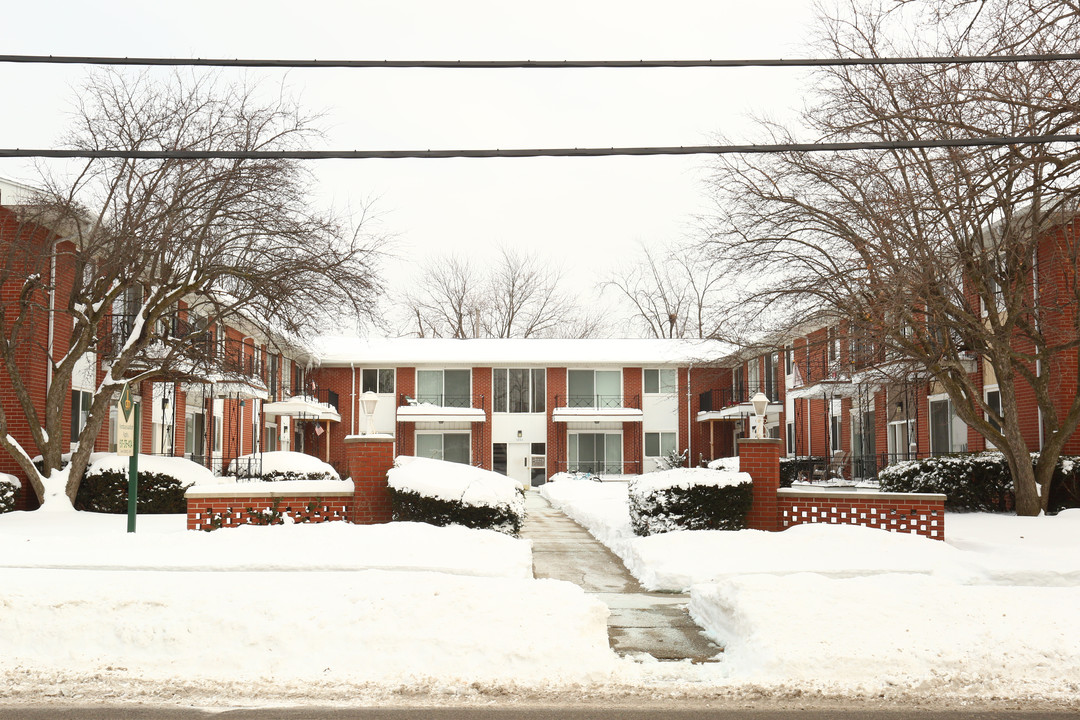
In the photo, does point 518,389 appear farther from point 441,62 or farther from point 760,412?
point 441,62

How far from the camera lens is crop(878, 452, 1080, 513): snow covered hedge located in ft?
61.1

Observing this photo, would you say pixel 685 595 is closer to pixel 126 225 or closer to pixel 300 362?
pixel 126 225

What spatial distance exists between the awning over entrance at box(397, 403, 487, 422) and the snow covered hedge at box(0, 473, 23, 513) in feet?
65.4

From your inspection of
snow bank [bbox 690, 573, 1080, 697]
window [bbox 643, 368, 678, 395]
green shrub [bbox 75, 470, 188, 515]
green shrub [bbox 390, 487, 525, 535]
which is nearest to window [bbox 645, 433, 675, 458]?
window [bbox 643, 368, 678, 395]

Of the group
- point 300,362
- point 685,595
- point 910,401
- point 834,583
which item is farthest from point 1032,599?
point 300,362

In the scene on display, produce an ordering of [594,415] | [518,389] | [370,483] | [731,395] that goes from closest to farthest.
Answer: [370,483]
[594,415]
[731,395]
[518,389]

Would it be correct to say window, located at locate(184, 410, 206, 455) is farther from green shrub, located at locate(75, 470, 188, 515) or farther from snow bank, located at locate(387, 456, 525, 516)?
snow bank, located at locate(387, 456, 525, 516)

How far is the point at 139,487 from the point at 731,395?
26.3 metres

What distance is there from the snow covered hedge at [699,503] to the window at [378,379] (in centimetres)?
2746

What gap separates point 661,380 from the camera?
40.8 metres

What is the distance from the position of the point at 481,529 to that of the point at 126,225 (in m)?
9.12

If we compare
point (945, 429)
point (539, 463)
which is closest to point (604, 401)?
point (539, 463)

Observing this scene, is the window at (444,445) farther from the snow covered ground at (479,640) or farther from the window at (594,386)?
the snow covered ground at (479,640)

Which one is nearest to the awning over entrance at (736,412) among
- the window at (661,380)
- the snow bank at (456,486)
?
the window at (661,380)
